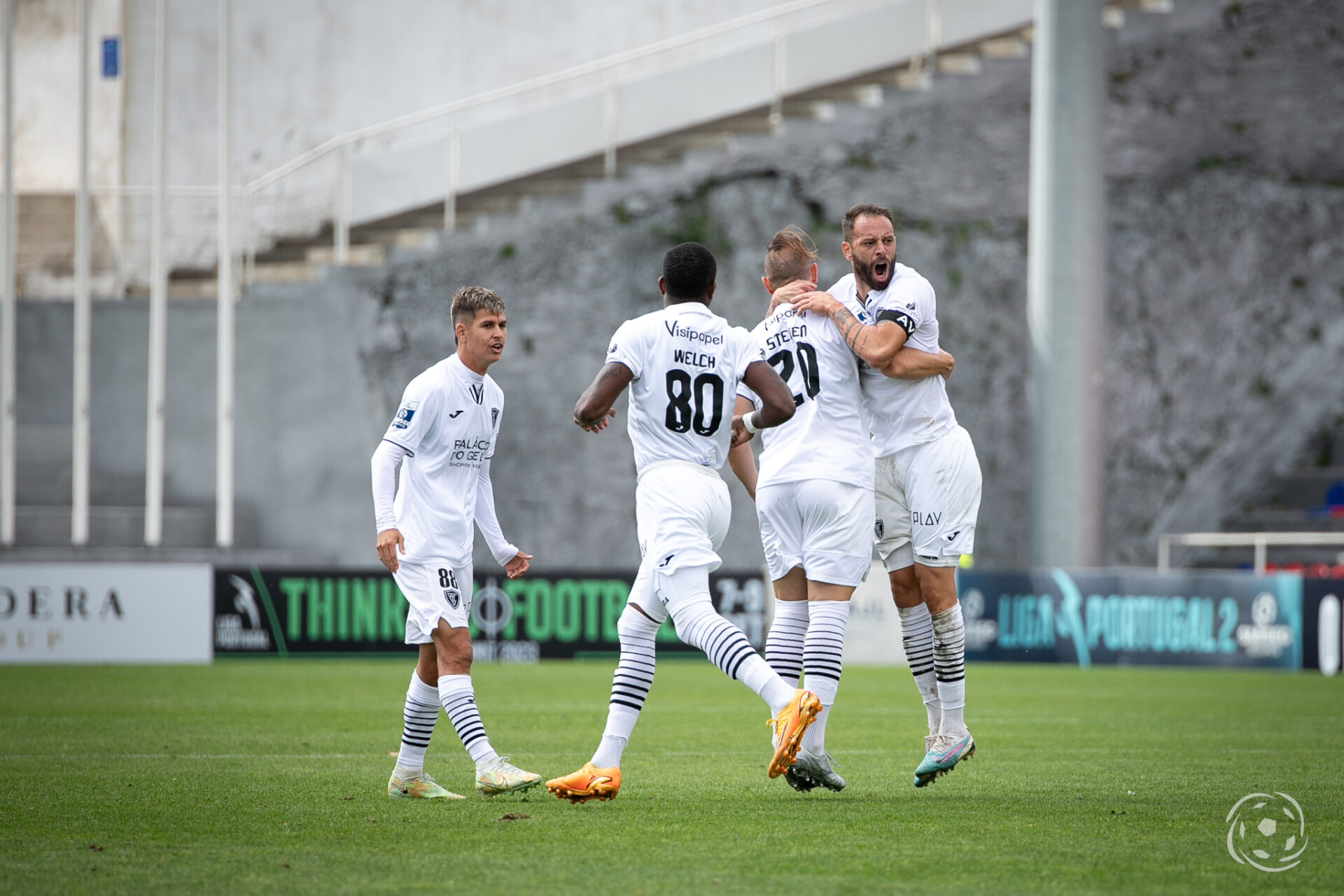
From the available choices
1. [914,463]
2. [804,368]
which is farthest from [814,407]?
[914,463]

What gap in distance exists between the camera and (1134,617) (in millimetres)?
18656

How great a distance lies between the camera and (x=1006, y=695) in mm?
13750

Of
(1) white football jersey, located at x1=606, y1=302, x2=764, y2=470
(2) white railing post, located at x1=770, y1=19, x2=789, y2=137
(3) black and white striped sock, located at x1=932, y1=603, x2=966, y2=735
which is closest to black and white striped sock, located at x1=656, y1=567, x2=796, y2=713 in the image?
(1) white football jersey, located at x1=606, y1=302, x2=764, y2=470

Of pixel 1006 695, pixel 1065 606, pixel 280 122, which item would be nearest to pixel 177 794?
pixel 1006 695

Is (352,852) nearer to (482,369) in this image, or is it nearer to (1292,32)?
(482,369)

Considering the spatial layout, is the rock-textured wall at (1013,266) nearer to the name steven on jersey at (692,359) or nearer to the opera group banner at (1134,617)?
the opera group banner at (1134,617)

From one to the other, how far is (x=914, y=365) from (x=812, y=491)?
0.81 m

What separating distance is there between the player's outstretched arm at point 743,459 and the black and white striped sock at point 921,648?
1000 millimetres

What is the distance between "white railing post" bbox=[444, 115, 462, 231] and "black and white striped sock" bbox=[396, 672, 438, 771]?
19442 mm

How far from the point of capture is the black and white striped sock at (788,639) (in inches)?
274

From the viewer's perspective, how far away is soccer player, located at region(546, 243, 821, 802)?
622cm

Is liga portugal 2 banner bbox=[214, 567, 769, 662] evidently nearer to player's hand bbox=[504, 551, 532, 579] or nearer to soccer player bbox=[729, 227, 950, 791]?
player's hand bbox=[504, 551, 532, 579]

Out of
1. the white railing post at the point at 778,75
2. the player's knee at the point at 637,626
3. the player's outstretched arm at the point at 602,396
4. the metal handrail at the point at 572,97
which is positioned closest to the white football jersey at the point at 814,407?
the player's outstretched arm at the point at 602,396

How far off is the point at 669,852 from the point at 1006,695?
30.0ft
